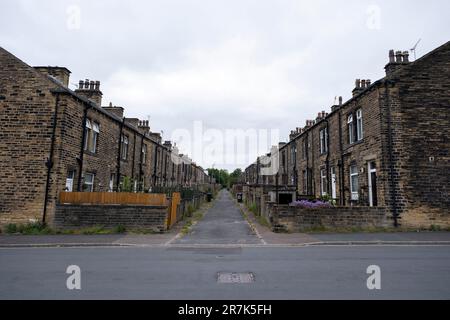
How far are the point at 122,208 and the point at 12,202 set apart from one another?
5.17 metres

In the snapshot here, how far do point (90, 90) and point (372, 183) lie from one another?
1982 centimetres

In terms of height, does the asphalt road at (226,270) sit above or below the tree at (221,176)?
below

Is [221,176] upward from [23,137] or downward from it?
upward

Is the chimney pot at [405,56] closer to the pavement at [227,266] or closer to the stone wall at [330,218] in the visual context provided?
the stone wall at [330,218]

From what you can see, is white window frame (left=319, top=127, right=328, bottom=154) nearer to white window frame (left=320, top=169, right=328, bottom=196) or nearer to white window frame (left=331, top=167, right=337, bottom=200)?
white window frame (left=320, top=169, right=328, bottom=196)

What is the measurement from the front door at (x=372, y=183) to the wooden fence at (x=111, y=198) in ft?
35.7

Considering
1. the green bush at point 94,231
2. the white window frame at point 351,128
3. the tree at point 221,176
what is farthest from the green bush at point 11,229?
the tree at point 221,176

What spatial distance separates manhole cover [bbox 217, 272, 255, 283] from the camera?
554 centimetres

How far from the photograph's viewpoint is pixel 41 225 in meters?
12.8

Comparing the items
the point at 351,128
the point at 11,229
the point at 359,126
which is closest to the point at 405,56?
the point at 359,126

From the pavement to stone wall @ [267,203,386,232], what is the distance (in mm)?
1371

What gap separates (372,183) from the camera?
14.8 meters

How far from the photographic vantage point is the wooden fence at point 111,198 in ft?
43.5

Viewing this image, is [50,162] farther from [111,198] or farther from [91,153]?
[111,198]
